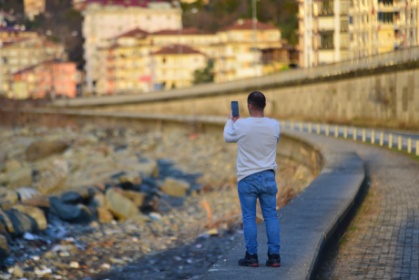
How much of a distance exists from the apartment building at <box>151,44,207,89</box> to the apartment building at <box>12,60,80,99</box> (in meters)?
13.9

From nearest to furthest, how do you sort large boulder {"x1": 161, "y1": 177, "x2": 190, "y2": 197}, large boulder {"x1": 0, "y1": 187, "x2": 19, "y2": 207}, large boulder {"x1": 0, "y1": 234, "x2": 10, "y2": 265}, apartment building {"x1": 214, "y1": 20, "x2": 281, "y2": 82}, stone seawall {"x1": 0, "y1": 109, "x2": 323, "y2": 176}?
large boulder {"x1": 0, "y1": 234, "x2": 10, "y2": 265} → large boulder {"x1": 0, "y1": 187, "x2": 19, "y2": 207} → large boulder {"x1": 161, "y1": 177, "x2": 190, "y2": 197} → stone seawall {"x1": 0, "y1": 109, "x2": 323, "y2": 176} → apartment building {"x1": 214, "y1": 20, "x2": 281, "y2": 82}

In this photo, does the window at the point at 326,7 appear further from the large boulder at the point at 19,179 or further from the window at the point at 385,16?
the large boulder at the point at 19,179

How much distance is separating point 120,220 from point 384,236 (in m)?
11.7

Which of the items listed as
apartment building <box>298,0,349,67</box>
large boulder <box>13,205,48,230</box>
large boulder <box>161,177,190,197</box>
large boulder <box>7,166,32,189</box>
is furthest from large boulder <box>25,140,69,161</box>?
large boulder <box>13,205,48,230</box>

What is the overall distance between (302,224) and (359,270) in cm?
156

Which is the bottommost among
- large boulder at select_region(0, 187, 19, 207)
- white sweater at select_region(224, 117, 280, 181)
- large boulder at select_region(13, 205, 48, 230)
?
large boulder at select_region(0, 187, 19, 207)

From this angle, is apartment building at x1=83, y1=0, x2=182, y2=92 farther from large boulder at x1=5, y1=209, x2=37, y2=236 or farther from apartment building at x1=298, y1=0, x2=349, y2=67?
large boulder at x1=5, y1=209, x2=37, y2=236

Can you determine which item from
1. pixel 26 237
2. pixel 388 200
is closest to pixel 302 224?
pixel 388 200

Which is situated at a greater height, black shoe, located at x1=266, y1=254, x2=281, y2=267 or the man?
the man

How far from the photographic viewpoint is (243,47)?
12850cm

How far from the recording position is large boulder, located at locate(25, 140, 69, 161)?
52.9 meters

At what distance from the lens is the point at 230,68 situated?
427ft

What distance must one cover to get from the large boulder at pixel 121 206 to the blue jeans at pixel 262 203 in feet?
46.7

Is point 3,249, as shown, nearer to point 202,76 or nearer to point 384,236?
point 384,236
